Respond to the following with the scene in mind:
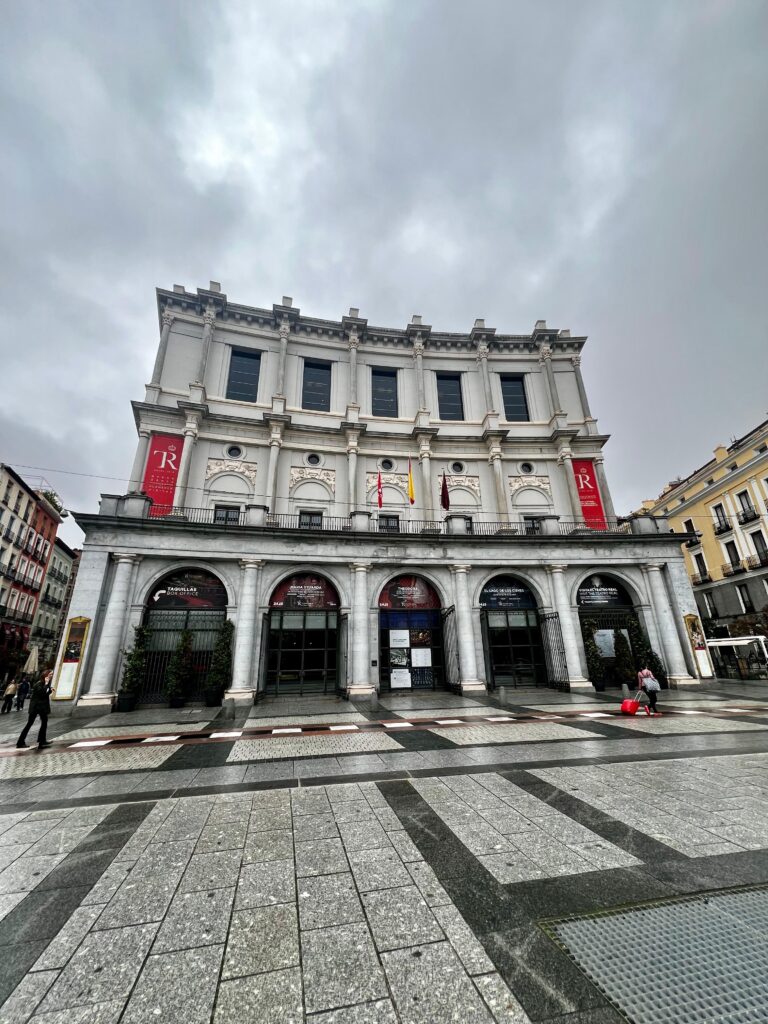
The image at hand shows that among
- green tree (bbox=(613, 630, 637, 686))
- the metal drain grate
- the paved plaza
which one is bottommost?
the metal drain grate

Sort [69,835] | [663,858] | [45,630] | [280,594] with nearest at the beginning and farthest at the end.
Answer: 1. [663,858]
2. [69,835]
3. [280,594]
4. [45,630]

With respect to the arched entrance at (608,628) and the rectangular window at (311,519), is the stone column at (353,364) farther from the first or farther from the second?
the arched entrance at (608,628)

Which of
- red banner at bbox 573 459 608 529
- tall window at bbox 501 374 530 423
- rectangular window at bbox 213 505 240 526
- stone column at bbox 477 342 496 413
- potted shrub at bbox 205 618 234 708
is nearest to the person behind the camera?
potted shrub at bbox 205 618 234 708

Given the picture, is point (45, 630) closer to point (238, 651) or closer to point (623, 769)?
point (238, 651)

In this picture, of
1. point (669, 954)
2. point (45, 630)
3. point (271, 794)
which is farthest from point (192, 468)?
point (45, 630)

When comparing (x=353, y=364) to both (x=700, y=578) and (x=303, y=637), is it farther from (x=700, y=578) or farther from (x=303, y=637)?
(x=700, y=578)

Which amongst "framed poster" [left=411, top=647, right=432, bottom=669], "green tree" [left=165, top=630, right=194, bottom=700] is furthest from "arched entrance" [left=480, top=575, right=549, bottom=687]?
"green tree" [left=165, top=630, right=194, bottom=700]

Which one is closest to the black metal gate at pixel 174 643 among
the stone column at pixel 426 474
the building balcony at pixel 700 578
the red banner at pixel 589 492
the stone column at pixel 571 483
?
the stone column at pixel 426 474

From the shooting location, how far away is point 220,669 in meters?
16.2

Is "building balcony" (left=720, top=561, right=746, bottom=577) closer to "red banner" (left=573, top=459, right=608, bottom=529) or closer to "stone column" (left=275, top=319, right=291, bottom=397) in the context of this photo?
"red banner" (left=573, top=459, right=608, bottom=529)

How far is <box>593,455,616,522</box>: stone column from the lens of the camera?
26703mm

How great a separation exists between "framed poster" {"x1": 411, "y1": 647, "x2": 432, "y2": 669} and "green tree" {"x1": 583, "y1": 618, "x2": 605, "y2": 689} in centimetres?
753

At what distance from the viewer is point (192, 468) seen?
2375 centimetres

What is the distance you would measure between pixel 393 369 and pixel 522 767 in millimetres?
26827
